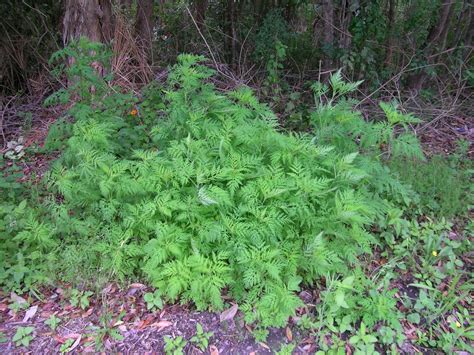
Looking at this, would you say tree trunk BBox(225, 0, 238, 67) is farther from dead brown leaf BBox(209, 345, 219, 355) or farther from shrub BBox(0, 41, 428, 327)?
dead brown leaf BBox(209, 345, 219, 355)

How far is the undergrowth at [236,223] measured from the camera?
2.54m

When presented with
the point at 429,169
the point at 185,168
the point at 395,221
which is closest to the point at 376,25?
the point at 429,169

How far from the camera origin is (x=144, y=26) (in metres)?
5.62

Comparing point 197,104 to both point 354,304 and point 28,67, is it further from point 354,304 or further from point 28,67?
point 28,67

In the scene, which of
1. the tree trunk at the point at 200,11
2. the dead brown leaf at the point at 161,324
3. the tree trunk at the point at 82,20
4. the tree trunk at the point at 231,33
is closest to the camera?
the dead brown leaf at the point at 161,324

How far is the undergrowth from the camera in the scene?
254 cm

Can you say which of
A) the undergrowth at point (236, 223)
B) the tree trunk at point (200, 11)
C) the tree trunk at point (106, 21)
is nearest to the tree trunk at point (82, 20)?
the tree trunk at point (106, 21)

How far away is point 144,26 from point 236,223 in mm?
4103

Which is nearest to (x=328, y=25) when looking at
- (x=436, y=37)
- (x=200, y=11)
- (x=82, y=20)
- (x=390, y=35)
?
(x=390, y=35)

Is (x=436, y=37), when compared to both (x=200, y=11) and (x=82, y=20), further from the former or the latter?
(x=82, y=20)

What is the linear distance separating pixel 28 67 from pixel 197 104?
11.7ft

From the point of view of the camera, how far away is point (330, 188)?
9.23ft

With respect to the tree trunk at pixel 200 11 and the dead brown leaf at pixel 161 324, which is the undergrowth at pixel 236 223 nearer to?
the dead brown leaf at pixel 161 324

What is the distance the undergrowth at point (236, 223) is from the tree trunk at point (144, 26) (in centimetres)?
246
